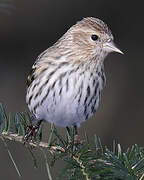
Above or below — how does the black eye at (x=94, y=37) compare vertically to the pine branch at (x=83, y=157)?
above

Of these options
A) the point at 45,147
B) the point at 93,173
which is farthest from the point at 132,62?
the point at 93,173

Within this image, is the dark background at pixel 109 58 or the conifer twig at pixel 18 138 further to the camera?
the dark background at pixel 109 58

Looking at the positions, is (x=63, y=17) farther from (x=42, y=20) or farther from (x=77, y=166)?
(x=77, y=166)

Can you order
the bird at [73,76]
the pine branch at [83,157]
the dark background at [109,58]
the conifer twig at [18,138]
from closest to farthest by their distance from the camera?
the pine branch at [83,157], the conifer twig at [18,138], the bird at [73,76], the dark background at [109,58]

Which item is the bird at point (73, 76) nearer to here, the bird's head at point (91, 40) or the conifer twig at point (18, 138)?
the bird's head at point (91, 40)

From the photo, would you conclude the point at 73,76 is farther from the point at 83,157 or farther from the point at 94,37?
the point at 83,157

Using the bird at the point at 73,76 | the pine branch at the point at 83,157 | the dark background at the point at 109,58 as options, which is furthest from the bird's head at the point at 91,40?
the dark background at the point at 109,58
